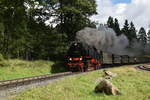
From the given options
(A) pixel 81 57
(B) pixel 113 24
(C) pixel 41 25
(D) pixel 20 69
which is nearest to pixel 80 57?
(A) pixel 81 57

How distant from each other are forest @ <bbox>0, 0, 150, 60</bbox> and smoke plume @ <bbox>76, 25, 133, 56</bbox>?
333cm

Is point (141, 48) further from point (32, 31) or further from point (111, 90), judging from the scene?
point (111, 90)

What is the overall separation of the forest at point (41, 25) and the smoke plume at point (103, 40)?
10.9 feet

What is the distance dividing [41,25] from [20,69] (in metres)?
15.5

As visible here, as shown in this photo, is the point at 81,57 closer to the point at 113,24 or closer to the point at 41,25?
the point at 41,25

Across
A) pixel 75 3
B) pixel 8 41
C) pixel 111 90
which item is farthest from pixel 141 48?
pixel 111 90

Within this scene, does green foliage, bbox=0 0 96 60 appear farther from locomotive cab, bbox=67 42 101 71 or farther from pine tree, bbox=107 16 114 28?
pine tree, bbox=107 16 114 28

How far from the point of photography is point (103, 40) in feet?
119

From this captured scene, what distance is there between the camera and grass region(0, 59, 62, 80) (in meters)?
22.6

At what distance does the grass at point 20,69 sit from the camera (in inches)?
891

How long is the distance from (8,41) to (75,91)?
70.0ft

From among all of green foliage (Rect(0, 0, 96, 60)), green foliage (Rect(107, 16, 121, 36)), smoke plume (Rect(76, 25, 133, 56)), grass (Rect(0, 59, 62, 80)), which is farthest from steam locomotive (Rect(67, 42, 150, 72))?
green foliage (Rect(107, 16, 121, 36))

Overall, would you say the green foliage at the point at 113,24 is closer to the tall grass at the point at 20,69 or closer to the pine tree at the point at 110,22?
the pine tree at the point at 110,22

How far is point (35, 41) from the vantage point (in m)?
37.0
